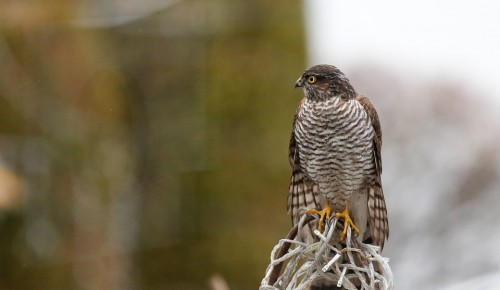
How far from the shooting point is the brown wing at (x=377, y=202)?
3.66 m

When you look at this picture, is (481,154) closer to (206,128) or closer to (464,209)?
(464,209)

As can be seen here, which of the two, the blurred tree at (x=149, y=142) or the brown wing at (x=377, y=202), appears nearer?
the brown wing at (x=377, y=202)

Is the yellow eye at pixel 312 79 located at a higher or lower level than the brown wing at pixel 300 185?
higher

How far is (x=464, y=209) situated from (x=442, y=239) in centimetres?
57

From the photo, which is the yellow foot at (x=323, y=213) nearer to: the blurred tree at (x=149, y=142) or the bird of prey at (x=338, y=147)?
the bird of prey at (x=338, y=147)

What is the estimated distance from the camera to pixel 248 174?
803 centimetres

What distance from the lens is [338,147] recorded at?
3.76 m

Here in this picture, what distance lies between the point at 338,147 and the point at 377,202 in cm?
25

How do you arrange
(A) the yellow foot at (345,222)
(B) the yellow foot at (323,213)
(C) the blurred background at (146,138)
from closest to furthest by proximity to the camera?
(A) the yellow foot at (345,222), (B) the yellow foot at (323,213), (C) the blurred background at (146,138)

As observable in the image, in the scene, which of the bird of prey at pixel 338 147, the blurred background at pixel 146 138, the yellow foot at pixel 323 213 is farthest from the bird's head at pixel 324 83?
the blurred background at pixel 146 138

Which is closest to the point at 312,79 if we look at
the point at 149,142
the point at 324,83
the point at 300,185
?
the point at 324,83

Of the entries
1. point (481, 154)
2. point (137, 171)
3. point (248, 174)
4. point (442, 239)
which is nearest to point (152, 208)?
point (137, 171)

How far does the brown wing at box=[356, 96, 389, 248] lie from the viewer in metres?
3.66

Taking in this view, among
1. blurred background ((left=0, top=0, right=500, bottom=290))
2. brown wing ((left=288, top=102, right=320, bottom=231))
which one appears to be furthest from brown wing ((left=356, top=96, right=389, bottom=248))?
blurred background ((left=0, top=0, right=500, bottom=290))
